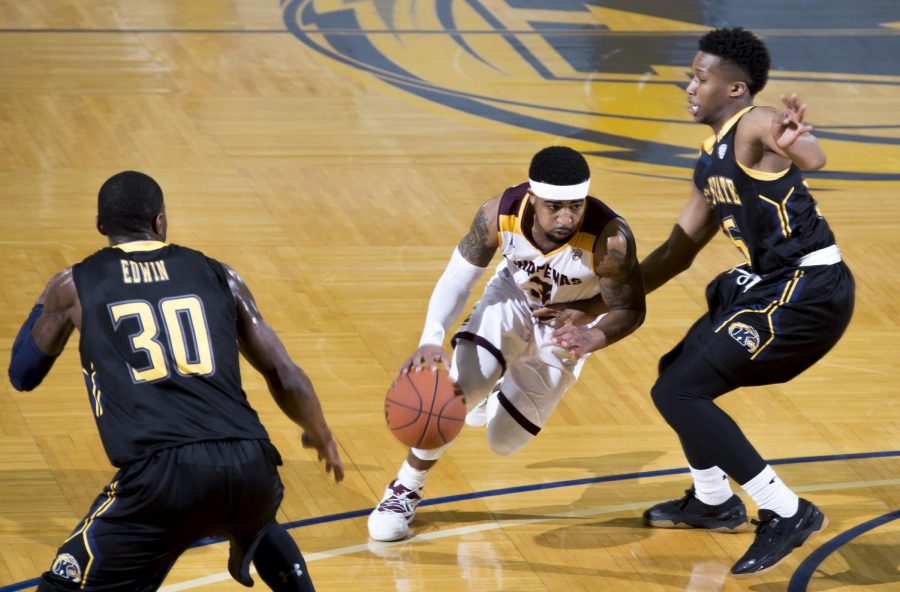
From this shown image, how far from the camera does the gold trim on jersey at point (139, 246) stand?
431cm

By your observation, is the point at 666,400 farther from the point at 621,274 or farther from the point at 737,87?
the point at 737,87

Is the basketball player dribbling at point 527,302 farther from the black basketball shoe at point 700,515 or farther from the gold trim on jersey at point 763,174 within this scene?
the black basketball shoe at point 700,515

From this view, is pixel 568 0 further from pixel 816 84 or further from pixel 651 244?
pixel 651 244

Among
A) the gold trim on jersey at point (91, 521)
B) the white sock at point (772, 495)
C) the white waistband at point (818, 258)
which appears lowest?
the white sock at point (772, 495)

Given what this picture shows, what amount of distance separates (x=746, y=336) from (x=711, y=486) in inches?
26.0

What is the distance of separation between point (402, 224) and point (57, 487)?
11.1ft

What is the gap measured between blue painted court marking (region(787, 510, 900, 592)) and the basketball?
132 centimetres

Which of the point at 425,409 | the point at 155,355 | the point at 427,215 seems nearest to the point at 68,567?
the point at 155,355

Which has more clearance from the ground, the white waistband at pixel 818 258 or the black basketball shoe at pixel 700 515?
the white waistband at pixel 818 258

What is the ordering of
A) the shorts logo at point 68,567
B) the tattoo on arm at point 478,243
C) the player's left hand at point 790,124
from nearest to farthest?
the shorts logo at point 68,567 → the player's left hand at point 790,124 → the tattoo on arm at point 478,243

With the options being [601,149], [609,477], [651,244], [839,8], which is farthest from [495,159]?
[839,8]

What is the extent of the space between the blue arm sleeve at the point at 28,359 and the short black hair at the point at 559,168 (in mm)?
1766

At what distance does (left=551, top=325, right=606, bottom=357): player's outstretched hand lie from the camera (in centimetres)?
537

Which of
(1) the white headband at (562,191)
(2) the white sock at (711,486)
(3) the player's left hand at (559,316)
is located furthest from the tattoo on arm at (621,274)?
(2) the white sock at (711,486)
